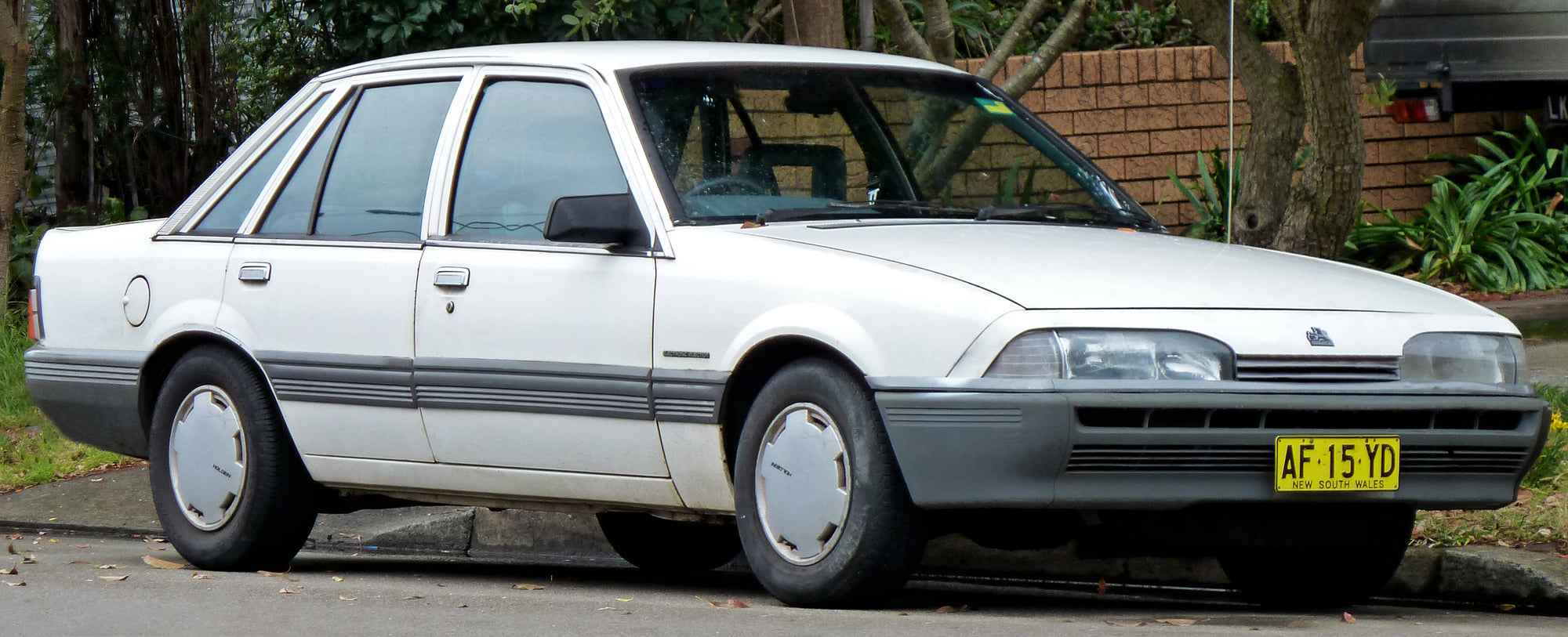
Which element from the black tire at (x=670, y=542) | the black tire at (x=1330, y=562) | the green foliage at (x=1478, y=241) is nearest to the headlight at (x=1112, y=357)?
the black tire at (x=1330, y=562)

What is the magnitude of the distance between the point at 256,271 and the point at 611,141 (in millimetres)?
1312

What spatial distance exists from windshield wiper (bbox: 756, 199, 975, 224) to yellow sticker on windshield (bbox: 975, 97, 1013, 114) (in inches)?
22.5

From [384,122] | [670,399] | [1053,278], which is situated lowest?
[670,399]

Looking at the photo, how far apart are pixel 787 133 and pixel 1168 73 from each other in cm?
793

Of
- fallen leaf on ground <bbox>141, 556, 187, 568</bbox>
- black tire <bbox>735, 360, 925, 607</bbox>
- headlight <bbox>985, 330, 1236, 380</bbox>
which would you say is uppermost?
headlight <bbox>985, 330, 1236, 380</bbox>

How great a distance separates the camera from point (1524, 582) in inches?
212

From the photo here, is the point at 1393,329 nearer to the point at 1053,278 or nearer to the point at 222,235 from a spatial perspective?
the point at 1053,278

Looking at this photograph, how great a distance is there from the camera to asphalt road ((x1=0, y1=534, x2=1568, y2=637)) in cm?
452

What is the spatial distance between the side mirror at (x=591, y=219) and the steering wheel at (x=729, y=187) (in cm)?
22

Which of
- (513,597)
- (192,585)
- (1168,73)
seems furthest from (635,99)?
(1168,73)

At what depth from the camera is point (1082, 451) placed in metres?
4.25

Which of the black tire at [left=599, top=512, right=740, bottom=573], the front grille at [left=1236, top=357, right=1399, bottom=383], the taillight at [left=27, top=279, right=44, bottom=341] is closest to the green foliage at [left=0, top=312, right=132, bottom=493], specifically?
the taillight at [left=27, top=279, right=44, bottom=341]

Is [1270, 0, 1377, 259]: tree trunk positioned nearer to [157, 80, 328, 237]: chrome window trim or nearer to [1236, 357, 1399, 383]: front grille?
[1236, 357, 1399, 383]: front grille

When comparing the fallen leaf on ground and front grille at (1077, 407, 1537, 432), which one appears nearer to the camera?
front grille at (1077, 407, 1537, 432)
